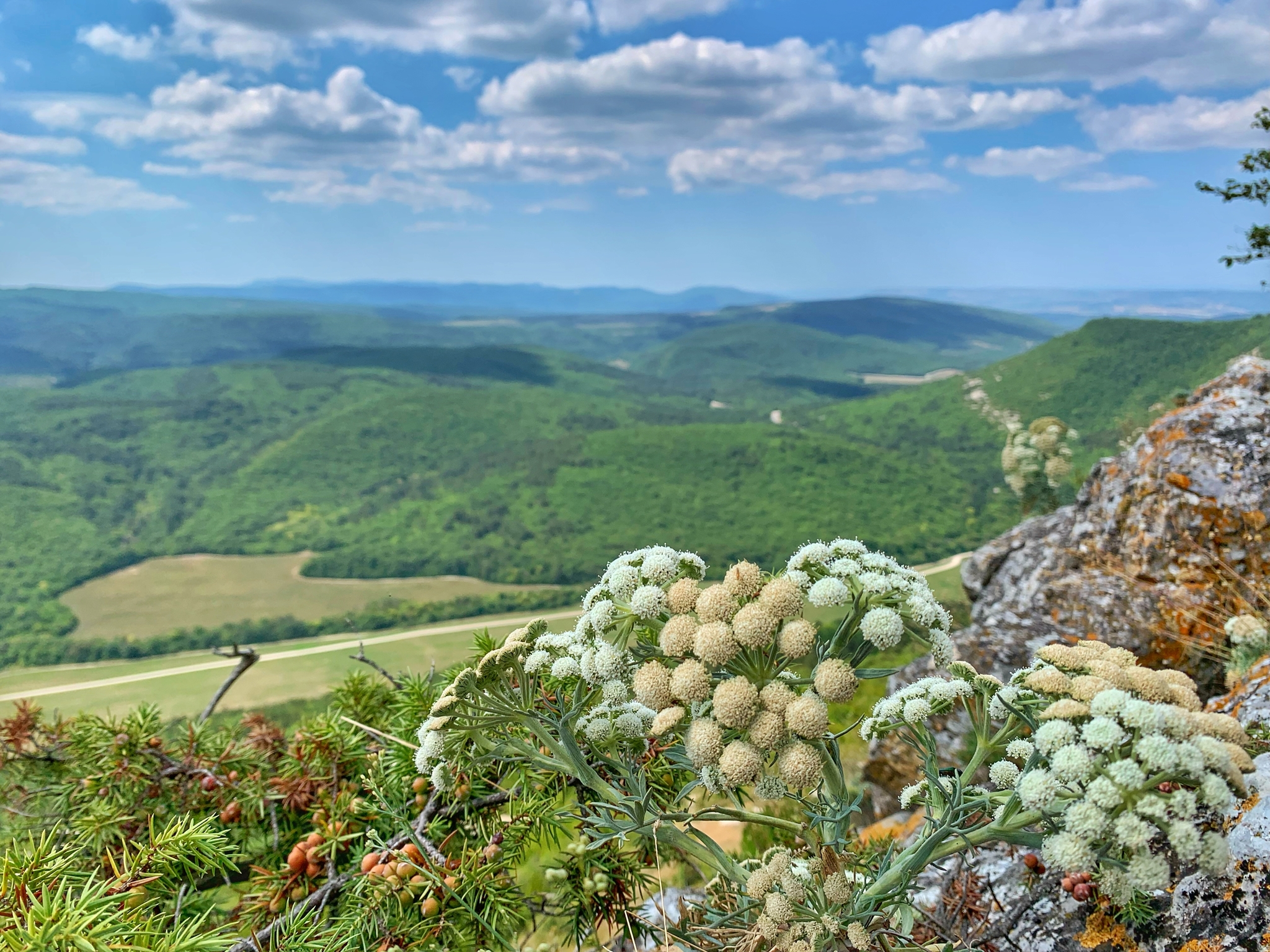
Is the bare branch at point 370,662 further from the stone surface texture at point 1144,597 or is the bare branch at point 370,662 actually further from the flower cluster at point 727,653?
the stone surface texture at point 1144,597

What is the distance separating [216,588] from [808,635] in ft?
498

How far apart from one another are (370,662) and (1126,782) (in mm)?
3316

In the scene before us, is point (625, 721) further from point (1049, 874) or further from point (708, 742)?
point (1049, 874)

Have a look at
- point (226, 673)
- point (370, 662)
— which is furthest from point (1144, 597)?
point (226, 673)

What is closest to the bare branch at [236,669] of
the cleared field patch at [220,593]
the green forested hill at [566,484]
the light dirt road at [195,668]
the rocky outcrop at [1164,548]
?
the rocky outcrop at [1164,548]

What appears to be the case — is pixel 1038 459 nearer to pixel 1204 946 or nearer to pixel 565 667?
pixel 1204 946

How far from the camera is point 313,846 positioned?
10.2 feet

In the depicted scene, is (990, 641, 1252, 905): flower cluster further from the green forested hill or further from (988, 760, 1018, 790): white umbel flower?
the green forested hill

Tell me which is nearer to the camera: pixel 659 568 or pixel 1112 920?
pixel 659 568

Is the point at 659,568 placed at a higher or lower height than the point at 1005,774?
higher

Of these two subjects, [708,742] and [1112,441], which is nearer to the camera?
[708,742]

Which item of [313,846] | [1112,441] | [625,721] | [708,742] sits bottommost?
[1112,441]

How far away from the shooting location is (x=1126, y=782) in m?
1.87

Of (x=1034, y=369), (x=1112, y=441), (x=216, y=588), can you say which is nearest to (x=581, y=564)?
(x=216, y=588)
